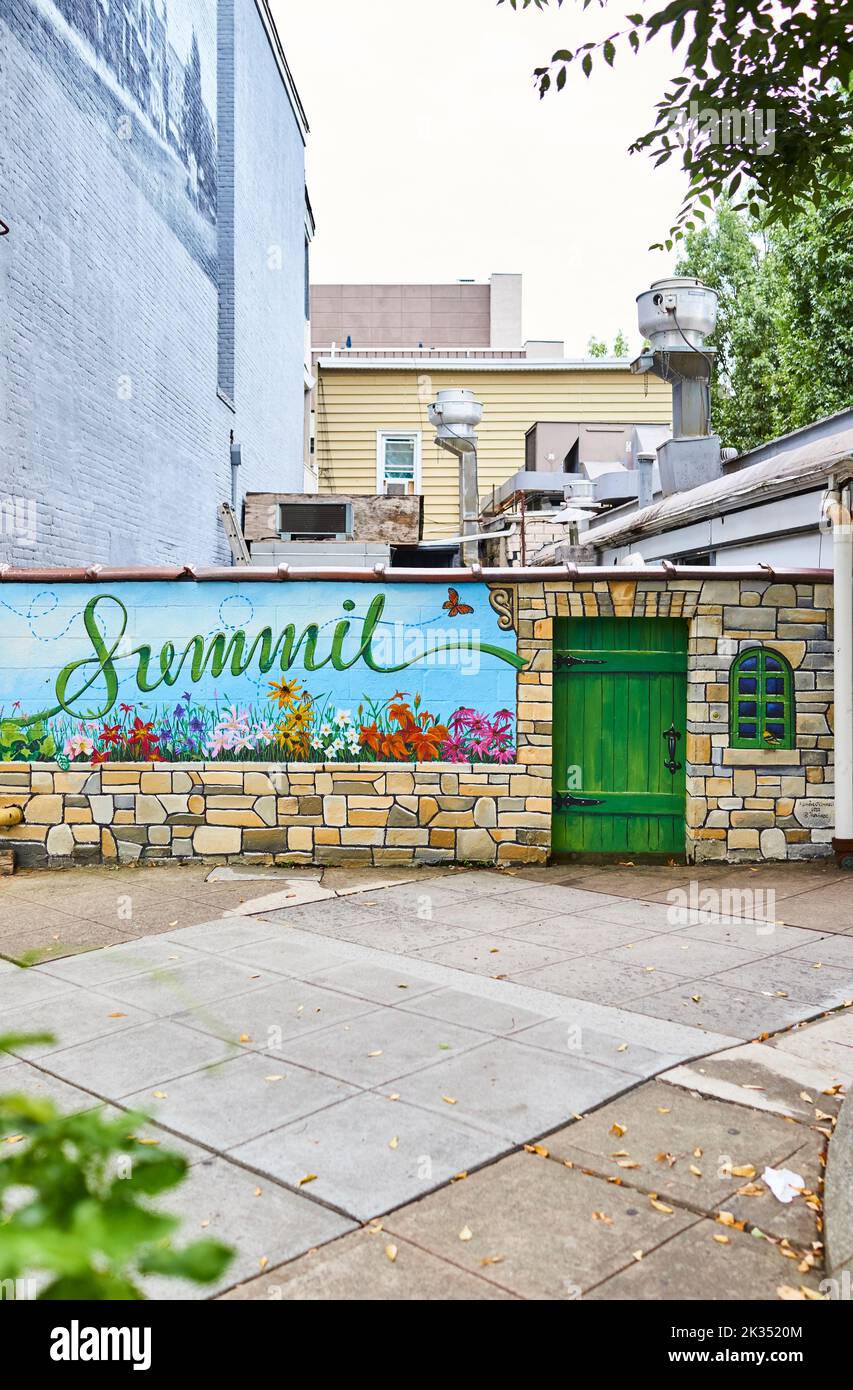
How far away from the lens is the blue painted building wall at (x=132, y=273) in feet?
Result: 32.5

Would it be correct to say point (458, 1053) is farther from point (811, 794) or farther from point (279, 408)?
point (279, 408)

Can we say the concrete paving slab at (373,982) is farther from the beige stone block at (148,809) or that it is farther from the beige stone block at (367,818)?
the beige stone block at (148,809)

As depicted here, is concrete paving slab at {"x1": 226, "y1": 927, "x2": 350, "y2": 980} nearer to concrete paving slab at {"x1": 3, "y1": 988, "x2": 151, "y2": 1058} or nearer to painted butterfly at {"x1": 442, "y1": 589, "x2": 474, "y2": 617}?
concrete paving slab at {"x1": 3, "y1": 988, "x2": 151, "y2": 1058}

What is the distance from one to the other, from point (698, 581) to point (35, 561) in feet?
19.8

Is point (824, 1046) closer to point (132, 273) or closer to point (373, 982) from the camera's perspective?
point (373, 982)

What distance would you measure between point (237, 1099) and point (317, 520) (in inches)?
447

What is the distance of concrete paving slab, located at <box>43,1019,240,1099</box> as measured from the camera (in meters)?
4.76

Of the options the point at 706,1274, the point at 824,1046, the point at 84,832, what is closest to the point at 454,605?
the point at 84,832

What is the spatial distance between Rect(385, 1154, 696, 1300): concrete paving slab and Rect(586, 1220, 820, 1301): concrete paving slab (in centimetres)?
6

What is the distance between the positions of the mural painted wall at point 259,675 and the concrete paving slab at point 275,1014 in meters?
3.59

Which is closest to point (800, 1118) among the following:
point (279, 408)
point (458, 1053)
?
point (458, 1053)

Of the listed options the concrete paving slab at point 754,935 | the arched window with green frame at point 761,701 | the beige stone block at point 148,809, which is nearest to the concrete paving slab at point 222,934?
the beige stone block at point 148,809

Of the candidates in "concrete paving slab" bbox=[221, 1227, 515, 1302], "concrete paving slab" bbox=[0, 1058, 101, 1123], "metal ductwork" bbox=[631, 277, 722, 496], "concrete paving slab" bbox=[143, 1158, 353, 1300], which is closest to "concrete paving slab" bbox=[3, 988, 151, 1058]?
"concrete paving slab" bbox=[0, 1058, 101, 1123]

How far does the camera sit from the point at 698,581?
9.44 m
